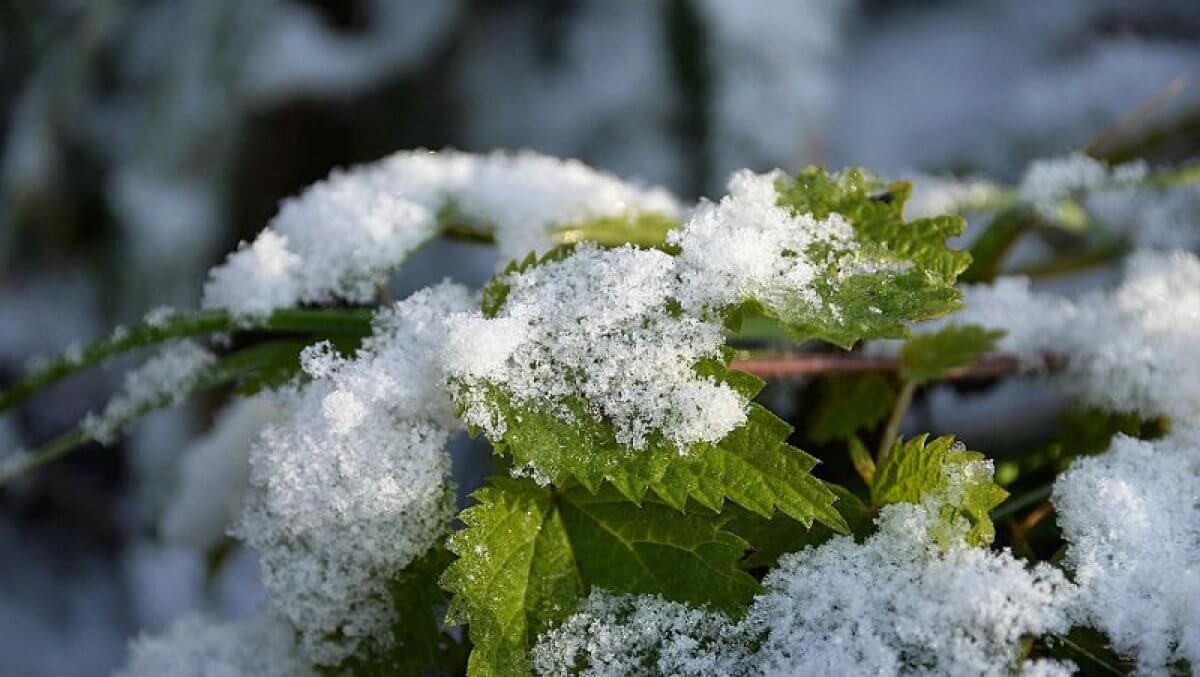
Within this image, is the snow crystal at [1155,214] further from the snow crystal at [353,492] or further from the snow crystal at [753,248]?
the snow crystal at [353,492]

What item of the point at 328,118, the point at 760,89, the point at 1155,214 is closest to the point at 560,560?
the point at 1155,214

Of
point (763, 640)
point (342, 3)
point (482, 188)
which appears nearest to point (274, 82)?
point (342, 3)

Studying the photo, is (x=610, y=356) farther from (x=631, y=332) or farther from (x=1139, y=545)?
(x=1139, y=545)

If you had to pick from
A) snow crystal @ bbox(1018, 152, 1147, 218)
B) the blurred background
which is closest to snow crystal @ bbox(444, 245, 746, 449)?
snow crystal @ bbox(1018, 152, 1147, 218)

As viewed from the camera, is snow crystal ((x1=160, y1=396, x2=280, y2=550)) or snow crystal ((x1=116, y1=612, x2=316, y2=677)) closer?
snow crystal ((x1=116, y1=612, x2=316, y2=677))

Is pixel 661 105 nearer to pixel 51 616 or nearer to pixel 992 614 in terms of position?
pixel 992 614

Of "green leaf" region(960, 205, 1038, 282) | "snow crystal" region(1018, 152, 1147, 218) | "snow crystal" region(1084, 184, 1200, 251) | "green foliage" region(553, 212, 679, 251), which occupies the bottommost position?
"green foliage" region(553, 212, 679, 251)

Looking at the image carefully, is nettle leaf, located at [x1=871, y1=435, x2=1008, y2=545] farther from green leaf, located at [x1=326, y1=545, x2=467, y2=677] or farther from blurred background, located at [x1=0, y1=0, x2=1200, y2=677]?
blurred background, located at [x1=0, y1=0, x2=1200, y2=677]
